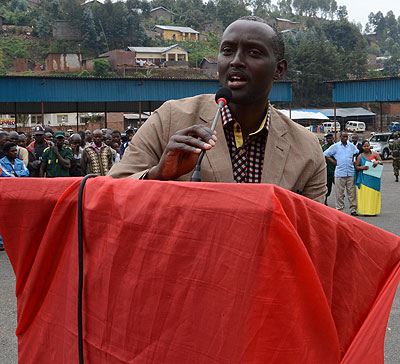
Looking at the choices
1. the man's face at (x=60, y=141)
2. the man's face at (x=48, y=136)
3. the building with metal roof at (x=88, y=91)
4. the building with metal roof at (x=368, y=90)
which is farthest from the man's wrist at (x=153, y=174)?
the building with metal roof at (x=368, y=90)

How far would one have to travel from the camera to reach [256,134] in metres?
2.05

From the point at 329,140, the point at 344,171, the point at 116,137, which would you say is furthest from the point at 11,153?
the point at 329,140

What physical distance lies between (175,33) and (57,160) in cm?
12168

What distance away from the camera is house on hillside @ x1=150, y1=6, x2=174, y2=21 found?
14602 centimetres

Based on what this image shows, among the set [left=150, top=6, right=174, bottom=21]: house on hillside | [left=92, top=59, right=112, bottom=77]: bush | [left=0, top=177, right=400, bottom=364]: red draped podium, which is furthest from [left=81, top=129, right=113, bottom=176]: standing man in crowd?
[left=150, top=6, right=174, bottom=21]: house on hillside

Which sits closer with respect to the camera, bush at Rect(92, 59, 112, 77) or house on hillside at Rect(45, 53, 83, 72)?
bush at Rect(92, 59, 112, 77)

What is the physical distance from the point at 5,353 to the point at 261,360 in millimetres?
3719

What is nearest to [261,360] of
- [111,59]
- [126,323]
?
[126,323]

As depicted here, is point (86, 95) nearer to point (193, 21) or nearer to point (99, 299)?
point (99, 299)

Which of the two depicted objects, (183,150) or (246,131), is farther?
(246,131)

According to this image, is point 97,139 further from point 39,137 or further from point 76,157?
point 39,137

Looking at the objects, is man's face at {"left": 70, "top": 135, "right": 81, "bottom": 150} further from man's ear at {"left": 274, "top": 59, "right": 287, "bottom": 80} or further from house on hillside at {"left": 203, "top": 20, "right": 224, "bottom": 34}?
house on hillside at {"left": 203, "top": 20, "right": 224, "bottom": 34}

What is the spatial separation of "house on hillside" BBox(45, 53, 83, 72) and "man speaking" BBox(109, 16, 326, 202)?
93.7 m

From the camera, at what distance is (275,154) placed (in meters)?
1.96
